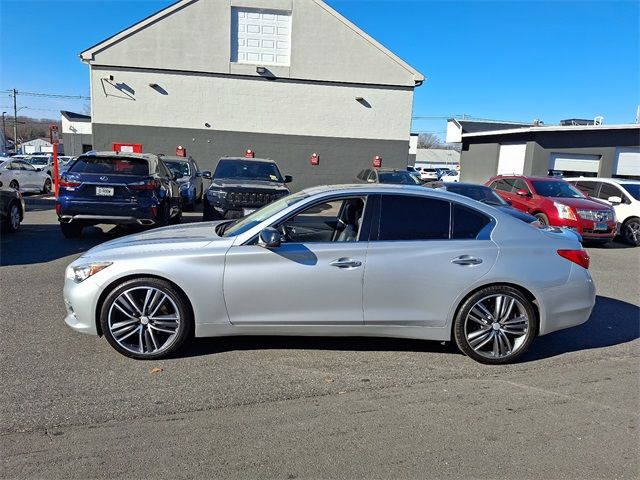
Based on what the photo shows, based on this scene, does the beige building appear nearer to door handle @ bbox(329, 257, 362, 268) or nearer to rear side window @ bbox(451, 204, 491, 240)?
rear side window @ bbox(451, 204, 491, 240)

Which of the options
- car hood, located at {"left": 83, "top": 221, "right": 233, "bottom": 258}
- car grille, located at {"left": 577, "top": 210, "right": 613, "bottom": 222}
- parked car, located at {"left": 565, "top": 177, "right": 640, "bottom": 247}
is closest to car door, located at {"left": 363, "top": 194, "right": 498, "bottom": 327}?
car hood, located at {"left": 83, "top": 221, "right": 233, "bottom": 258}

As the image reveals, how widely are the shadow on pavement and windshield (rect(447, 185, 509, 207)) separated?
4.96 metres

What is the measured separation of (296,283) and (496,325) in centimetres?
183

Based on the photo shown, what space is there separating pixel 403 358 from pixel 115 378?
2.45 metres

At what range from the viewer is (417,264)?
4102 millimetres

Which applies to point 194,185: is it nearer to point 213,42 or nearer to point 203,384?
point 213,42

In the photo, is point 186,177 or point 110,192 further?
point 186,177

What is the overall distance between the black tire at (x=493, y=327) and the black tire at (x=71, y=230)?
8.14 m

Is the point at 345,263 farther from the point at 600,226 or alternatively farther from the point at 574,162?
the point at 574,162

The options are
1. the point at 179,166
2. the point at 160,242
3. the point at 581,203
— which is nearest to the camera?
the point at 160,242

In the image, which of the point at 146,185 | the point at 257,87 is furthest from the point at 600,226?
the point at 257,87

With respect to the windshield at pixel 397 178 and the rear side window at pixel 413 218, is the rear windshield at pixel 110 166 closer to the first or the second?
the rear side window at pixel 413 218

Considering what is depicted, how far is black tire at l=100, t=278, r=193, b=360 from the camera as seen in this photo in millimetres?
4020

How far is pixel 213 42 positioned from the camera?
20219 millimetres
